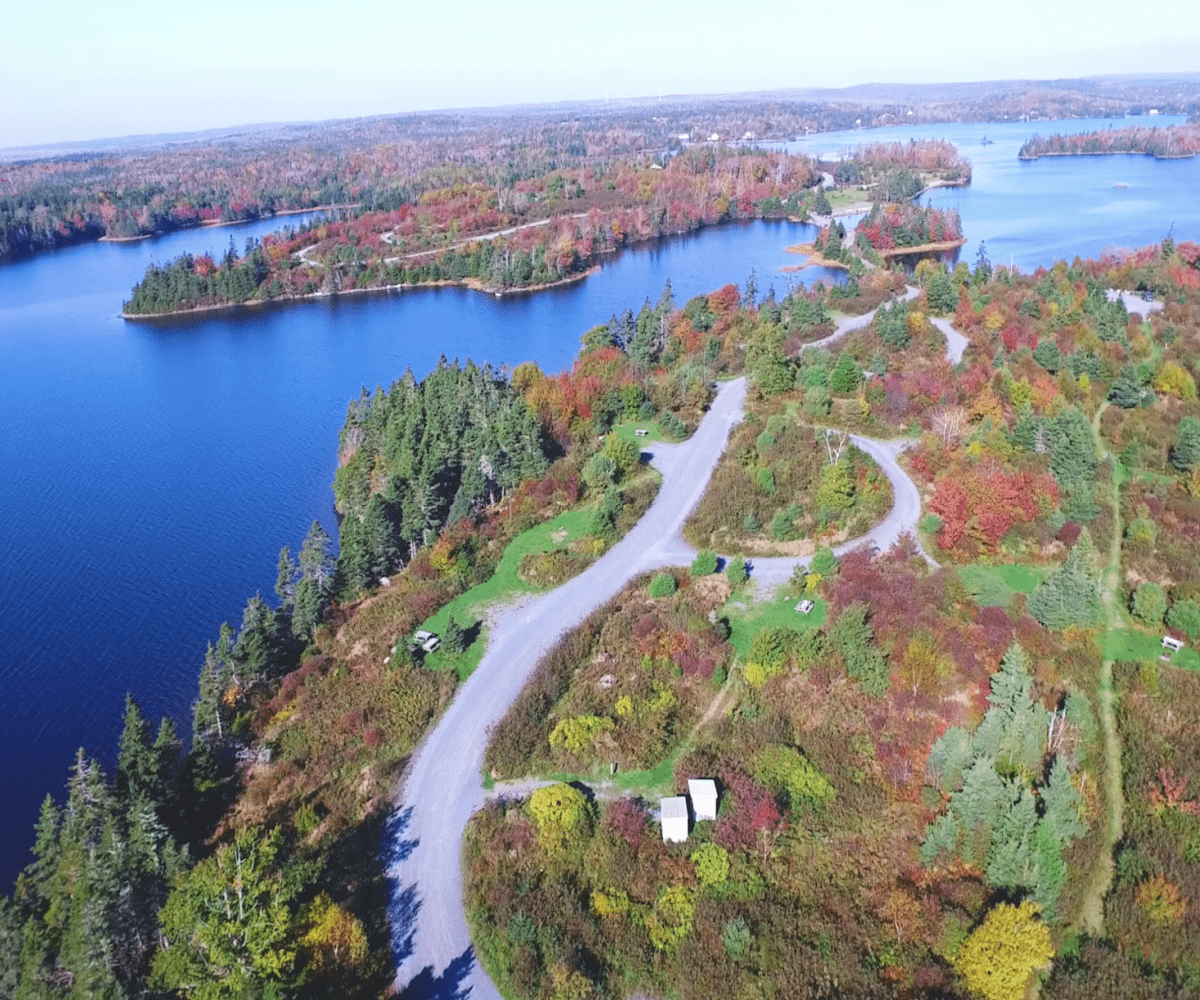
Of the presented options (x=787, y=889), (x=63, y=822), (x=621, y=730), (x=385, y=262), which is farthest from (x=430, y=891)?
(x=385, y=262)

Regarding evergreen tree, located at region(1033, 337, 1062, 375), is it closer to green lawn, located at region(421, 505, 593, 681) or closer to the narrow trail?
the narrow trail

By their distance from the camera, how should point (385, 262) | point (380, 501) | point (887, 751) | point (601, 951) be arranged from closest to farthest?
point (601, 951), point (887, 751), point (380, 501), point (385, 262)

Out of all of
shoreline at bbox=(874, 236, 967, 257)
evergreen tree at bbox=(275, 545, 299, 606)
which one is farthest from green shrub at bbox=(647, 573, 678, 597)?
shoreline at bbox=(874, 236, 967, 257)

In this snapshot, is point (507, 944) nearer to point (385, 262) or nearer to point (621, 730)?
point (621, 730)

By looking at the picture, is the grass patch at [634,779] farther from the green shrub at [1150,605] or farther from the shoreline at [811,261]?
the shoreline at [811,261]

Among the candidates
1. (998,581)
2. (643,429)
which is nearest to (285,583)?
(643,429)

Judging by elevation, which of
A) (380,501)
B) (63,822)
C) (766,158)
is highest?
(766,158)

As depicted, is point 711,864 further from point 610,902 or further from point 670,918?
point 610,902
